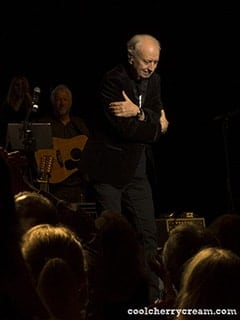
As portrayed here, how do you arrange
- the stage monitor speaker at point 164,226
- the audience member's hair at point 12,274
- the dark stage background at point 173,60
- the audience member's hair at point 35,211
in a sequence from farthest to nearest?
the dark stage background at point 173,60
the stage monitor speaker at point 164,226
the audience member's hair at point 35,211
the audience member's hair at point 12,274

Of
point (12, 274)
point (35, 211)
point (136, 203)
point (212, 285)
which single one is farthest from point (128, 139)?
point (12, 274)

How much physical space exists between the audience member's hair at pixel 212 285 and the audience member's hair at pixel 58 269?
14.0 inches

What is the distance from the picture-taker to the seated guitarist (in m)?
6.94

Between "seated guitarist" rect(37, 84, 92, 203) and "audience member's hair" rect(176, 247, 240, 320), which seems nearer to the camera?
"audience member's hair" rect(176, 247, 240, 320)

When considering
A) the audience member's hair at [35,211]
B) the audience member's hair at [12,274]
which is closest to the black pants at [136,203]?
the audience member's hair at [35,211]

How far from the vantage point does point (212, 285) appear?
195cm

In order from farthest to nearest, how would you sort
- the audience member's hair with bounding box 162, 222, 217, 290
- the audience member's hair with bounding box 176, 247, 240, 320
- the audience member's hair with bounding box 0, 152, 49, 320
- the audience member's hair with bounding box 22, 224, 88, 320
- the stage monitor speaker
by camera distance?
the stage monitor speaker, the audience member's hair with bounding box 162, 222, 217, 290, the audience member's hair with bounding box 22, 224, 88, 320, the audience member's hair with bounding box 176, 247, 240, 320, the audience member's hair with bounding box 0, 152, 49, 320

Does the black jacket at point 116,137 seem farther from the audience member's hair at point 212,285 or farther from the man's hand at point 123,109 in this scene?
the audience member's hair at point 212,285

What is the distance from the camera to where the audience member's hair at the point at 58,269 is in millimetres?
2129

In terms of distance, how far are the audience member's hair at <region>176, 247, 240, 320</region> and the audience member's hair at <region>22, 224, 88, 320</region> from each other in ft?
1.16

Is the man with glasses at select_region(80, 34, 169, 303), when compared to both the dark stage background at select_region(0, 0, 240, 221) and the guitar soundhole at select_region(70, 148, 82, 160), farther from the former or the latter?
the dark stage background at select_region(0, 0, 240, 221)

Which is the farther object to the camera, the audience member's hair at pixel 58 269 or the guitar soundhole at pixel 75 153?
the guitar soundhole at pixel 75 153

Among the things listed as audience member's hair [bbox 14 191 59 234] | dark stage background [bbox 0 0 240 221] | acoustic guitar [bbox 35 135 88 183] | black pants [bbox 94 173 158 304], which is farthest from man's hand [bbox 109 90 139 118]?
dark stage background [bbox 0 0 240 221]

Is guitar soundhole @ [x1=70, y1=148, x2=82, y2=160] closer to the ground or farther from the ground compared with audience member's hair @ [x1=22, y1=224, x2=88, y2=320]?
closer to the ground
